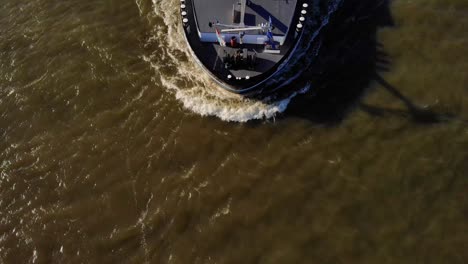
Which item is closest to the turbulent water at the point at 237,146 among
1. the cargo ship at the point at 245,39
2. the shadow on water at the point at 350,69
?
the shadow on water at the point at 350,69

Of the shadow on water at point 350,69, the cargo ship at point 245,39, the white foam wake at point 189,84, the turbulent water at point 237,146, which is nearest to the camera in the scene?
the turbulent water at point 237,146

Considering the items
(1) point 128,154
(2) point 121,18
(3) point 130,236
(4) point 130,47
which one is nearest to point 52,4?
(2) point 121,18

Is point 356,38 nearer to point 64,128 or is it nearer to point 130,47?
point 130,47

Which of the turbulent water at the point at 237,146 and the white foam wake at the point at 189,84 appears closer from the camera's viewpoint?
the turbulent water at the point at 237,146

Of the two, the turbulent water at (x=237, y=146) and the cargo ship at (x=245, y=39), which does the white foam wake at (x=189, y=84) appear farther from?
the cargo ship at (x=245, y=39)

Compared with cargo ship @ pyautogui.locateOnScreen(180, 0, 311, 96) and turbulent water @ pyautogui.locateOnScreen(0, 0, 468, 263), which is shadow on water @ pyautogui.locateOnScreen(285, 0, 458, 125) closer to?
turbulent water @ pyautogui.locateOnScreen(0, 0, 468, 263)

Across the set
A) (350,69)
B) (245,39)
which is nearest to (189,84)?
(245,39)
